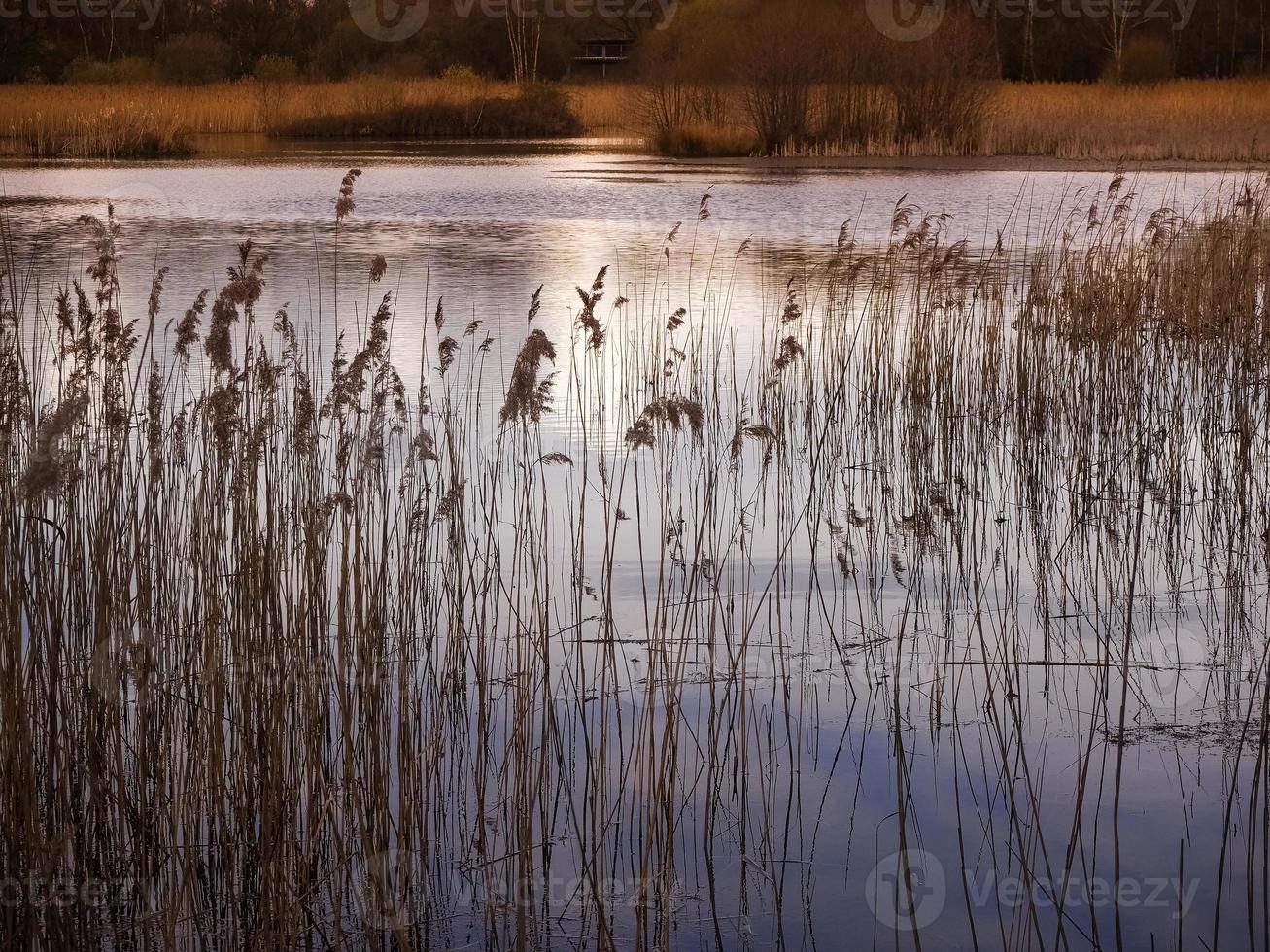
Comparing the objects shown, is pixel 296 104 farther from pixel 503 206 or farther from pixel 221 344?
pixel 221 344

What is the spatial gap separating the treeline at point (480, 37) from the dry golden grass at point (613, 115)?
4.56 ft

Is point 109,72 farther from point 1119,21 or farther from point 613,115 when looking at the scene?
point 1119,21

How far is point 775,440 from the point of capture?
4582mm

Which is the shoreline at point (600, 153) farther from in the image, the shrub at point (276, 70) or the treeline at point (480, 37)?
the shrub at point (276, 70)

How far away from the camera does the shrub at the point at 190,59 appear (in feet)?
88.5

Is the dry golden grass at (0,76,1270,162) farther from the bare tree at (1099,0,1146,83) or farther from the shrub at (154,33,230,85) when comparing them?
the bare tree at (1099,0,1146,83)

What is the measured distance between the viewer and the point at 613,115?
25016 millimetres

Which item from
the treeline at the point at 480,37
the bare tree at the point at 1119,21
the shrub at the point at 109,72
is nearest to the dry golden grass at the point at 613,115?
the treeline at the point at 480,37

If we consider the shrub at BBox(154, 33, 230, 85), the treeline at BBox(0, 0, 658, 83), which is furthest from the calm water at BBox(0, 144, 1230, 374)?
the treeline at BBox(0, 0, 658, 83)

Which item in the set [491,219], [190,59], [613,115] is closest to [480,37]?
[190,59]

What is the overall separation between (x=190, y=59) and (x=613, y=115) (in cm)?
863

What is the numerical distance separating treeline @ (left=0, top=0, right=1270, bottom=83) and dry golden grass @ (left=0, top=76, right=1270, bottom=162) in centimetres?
139

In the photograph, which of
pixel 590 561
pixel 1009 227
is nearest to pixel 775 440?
pixel 590 561

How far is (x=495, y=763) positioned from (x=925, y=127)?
16.7 meters
